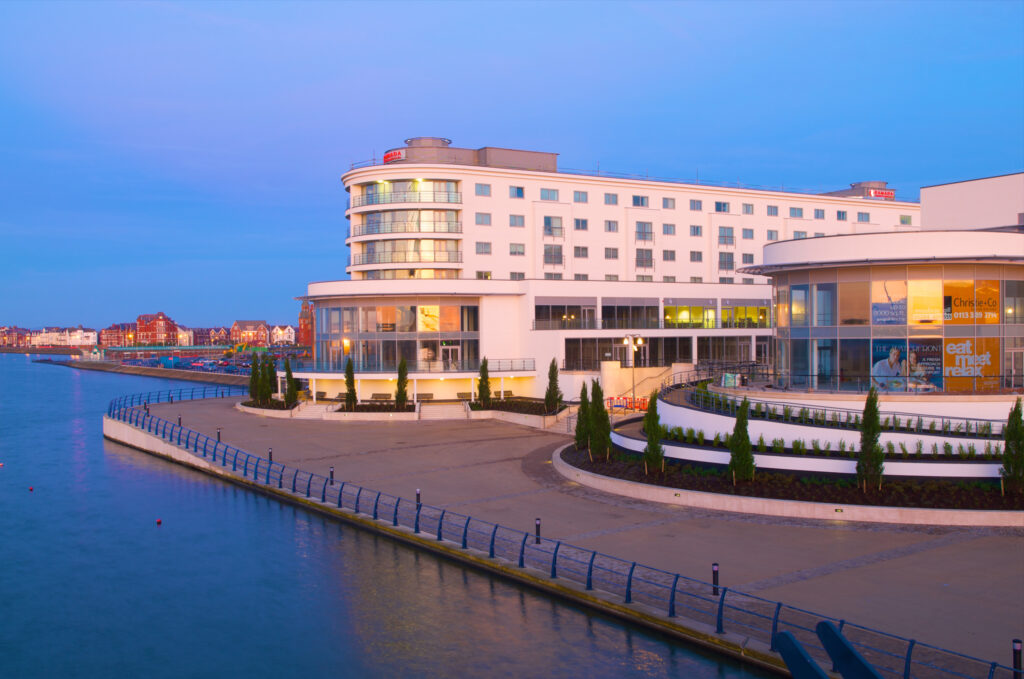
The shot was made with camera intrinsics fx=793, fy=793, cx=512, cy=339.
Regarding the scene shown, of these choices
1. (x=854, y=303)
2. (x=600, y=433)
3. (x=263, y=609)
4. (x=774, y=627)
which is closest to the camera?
(x=774, y=627)

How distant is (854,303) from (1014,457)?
9.11 m

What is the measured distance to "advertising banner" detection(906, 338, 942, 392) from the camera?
2798 cm

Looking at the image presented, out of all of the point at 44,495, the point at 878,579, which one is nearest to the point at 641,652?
the point at 878,579

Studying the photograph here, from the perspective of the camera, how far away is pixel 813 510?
21.3 meters

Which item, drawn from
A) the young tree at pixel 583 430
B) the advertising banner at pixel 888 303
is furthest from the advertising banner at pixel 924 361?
the young tree at pixel 583 430

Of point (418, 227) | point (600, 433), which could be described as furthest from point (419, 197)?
point (600, 433)

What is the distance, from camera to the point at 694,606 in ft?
49.2

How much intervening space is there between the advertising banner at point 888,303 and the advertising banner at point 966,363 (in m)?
1.88

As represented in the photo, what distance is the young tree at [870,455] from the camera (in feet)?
71.5

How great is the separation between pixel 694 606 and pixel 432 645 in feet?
16.3

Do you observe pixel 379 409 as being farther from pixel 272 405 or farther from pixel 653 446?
pixel 653 446

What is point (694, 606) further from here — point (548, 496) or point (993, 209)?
point (993, 209)

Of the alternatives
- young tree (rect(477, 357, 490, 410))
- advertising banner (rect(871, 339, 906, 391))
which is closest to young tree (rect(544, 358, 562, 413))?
young tree (rect(477, 357, 490, 410))

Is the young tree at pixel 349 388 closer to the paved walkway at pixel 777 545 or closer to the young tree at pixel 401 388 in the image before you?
the young tree at pixel 401 388
